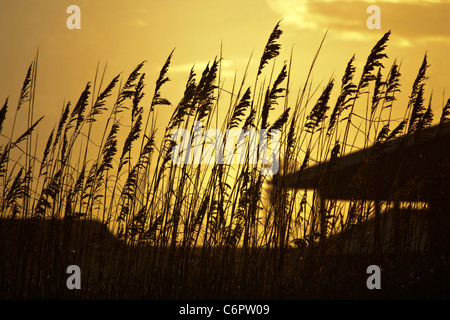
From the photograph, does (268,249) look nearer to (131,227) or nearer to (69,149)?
(131,227)

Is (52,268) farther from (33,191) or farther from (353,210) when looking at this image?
(353,210)

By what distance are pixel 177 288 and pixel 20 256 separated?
1.00 meters

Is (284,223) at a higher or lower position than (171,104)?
lower

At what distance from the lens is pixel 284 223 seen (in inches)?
156

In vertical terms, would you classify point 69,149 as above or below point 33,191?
above

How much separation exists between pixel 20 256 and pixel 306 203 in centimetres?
184

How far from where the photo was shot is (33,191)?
3.95 m
